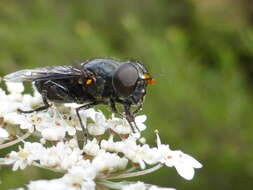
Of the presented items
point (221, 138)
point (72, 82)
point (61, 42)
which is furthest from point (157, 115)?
point (72, 82)

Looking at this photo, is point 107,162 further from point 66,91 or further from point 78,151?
point 66,91

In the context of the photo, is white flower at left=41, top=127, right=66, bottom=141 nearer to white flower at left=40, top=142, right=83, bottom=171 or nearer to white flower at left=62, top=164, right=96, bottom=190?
white flower at left=40, top=142, right=83, bottom=171

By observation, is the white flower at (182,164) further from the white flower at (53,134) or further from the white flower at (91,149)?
the white flower at (53,134)

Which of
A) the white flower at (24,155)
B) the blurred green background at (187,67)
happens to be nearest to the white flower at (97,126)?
the white flower at (24,155)

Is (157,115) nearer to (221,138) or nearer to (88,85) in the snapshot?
(221,138)

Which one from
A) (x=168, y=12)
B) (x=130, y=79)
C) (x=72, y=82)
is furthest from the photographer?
(x=168, y=12)

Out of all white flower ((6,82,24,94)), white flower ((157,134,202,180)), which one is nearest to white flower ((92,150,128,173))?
white flower ((157,134,202,180))
